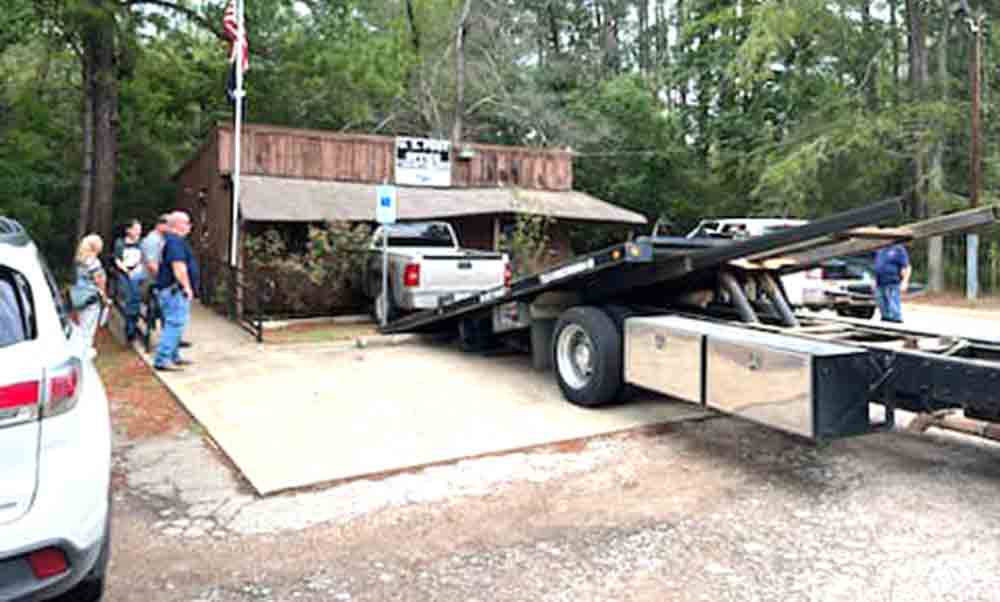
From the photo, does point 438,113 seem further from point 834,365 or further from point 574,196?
point 834,365

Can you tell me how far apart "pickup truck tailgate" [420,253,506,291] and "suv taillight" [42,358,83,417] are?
814 cm

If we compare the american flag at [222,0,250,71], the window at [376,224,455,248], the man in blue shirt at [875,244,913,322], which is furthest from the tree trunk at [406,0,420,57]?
the man in blue shirt at [875,244,913,322]

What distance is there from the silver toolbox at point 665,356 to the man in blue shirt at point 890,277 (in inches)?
194

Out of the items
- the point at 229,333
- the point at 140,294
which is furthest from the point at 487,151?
the point at 140,294

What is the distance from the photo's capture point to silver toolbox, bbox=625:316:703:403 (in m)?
5.43

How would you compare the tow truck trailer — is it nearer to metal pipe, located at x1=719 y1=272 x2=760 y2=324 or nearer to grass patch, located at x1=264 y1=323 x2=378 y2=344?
metal pipe, located at x1=719 y1=272 x2=760 y2=324

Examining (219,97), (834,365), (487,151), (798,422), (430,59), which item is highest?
(430,59)

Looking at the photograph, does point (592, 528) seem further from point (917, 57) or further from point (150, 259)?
point (917, 57)

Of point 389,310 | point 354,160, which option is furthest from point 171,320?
point 354,160

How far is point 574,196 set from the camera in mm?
19203

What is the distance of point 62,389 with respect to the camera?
264 cm

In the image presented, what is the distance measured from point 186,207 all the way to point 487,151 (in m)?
7.42

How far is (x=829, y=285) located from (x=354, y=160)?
9.39 m

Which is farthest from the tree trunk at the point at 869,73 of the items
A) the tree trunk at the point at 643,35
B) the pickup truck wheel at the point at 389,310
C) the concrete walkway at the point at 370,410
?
the concrete walkway at the point at 370,410
